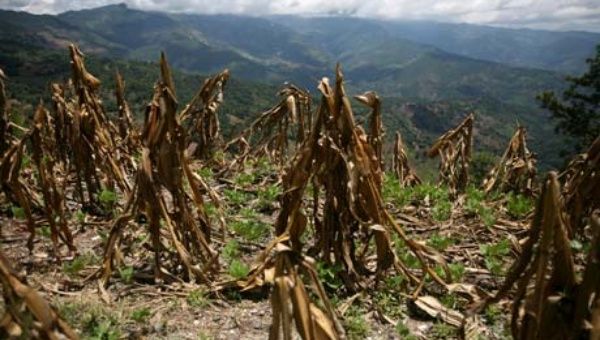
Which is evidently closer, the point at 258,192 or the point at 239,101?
the point at 258,192

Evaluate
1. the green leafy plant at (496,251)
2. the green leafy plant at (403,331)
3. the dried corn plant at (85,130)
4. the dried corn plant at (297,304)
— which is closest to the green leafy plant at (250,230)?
the dried corn plant at (85,130)

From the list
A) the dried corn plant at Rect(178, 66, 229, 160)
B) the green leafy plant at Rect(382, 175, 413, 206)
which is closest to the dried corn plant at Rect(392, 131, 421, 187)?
the green leafy plant at Rect(382, 175, 413, 206)

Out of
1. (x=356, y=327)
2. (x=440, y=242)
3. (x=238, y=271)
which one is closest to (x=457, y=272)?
(x=440, y=242)

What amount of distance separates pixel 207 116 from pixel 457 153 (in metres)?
4.27

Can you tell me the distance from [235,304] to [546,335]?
8.60 ft

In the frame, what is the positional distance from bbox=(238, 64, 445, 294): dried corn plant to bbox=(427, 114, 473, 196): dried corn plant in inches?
163

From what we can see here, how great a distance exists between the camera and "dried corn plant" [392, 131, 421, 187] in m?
8.50

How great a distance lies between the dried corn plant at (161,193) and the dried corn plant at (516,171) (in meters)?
4.92

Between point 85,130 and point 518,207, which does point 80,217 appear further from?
point 518,207

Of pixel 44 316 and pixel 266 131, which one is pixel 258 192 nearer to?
pixel 266 131

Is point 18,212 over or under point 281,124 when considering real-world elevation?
under

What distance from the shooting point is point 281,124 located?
8.30 meters

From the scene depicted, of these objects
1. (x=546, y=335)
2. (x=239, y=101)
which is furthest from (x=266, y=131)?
(x=239, y=101)

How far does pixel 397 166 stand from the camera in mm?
8852
